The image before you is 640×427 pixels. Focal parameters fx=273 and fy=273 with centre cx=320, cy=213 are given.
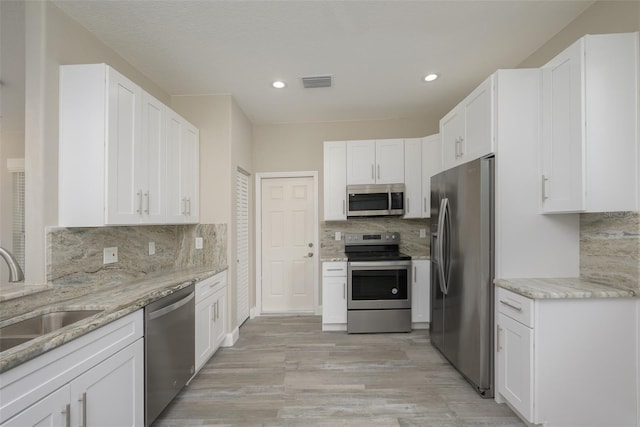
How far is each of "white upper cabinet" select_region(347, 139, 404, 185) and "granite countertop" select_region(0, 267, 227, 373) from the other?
94.6 inches

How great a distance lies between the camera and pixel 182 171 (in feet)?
9.03

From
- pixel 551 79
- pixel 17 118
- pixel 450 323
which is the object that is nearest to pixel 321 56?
pixel 551 79

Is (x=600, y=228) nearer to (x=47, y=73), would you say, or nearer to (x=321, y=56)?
(x=321, y=56)

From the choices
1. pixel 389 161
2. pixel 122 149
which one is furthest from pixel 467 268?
pixel 122 149

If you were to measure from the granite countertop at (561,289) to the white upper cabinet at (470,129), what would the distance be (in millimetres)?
987

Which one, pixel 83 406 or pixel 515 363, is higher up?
pixel 83 406

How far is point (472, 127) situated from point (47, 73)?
3100 mm

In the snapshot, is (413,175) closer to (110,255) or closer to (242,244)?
(242,244)

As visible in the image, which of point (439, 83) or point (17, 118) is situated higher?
point (439, 83)

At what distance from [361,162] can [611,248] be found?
251 cm

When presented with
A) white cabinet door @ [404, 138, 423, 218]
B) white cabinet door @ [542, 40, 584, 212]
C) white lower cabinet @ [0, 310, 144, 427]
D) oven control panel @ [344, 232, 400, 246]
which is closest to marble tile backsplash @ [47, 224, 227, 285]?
white lower cabinet @ [0, 310, 144, 427]

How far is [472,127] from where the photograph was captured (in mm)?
2346

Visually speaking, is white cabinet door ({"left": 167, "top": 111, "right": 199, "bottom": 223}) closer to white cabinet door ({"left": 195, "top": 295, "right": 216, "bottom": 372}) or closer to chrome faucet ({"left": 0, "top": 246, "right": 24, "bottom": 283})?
white cabinet door ({"left": 195, "top": 295, "right": 216, "bottom": 372})

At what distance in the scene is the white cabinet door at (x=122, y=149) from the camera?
5.97 ft
